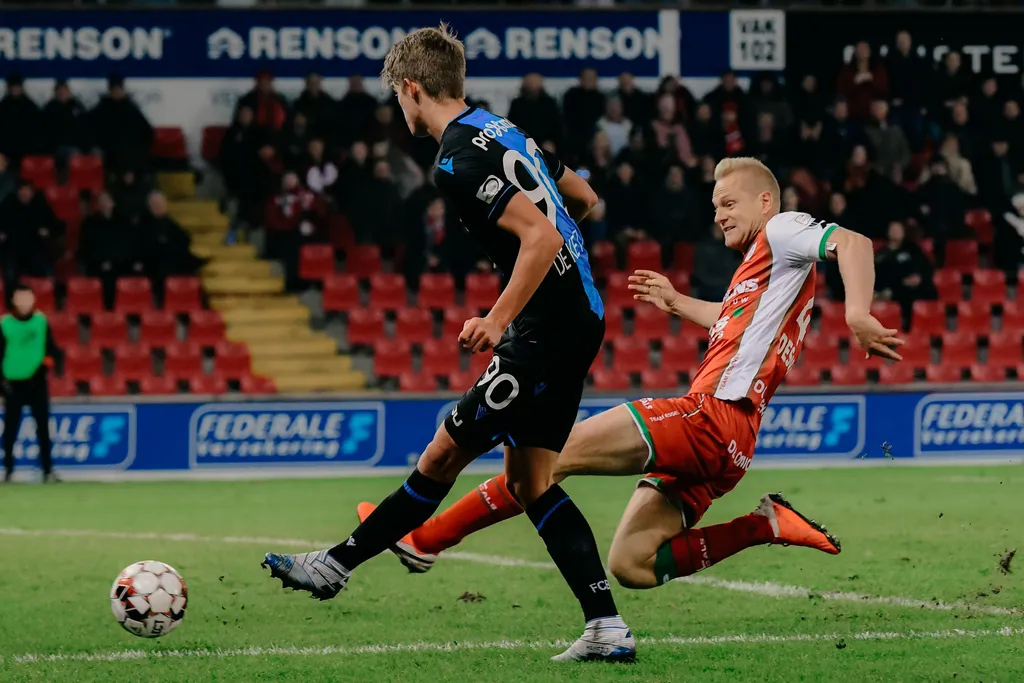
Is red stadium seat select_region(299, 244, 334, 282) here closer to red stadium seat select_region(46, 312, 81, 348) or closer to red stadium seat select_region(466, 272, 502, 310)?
red stadium seat select_region(466, 272, 502, 310)

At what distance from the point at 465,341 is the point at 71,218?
1344cm

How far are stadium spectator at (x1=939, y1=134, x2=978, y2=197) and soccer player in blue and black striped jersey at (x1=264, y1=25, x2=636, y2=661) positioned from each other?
13938 millimetres

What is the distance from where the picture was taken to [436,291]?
1680 cm

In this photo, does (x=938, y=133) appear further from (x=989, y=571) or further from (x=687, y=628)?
(x=687, y=628)

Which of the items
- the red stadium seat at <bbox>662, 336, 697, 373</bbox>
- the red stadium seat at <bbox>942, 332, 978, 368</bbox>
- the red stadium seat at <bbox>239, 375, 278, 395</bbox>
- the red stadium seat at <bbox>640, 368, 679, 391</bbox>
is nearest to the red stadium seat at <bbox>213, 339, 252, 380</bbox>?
the red stadium seat at <bbox>239, 375, 278, 395</bbox>

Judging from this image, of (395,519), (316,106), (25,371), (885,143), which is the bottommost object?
(25,371)

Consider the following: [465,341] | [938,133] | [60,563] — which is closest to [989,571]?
[465,341]

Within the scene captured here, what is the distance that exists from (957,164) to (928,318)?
6.73 ft

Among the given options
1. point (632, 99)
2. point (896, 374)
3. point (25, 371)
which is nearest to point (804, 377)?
point (896, 374)

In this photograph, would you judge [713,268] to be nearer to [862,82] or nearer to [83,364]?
[862,82]

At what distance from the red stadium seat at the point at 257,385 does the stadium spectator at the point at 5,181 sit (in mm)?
3328

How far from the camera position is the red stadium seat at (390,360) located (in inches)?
643

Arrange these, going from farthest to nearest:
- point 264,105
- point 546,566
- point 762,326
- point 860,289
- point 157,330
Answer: point 264,105 → point 157,330 → point 546,566 → point 762,326 → point 860,289

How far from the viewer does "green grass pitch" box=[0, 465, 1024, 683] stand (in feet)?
16.0
